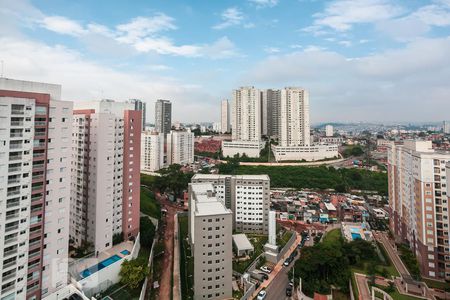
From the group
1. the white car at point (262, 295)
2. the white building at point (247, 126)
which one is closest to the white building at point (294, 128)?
the white building at point (247, 126)

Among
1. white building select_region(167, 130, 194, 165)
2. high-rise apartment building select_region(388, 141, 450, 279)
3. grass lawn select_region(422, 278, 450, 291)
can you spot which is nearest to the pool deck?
grass lawn select_region(422, 278, 450, 291)

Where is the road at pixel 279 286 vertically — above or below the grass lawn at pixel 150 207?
below

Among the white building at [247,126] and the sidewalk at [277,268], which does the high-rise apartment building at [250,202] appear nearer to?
the sidewalk at [277,268]

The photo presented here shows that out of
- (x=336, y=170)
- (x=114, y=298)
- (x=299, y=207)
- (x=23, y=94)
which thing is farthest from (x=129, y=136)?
(x=336, y=170)

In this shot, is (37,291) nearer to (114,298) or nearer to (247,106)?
(114,298)

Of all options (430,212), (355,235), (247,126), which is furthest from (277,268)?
(247,126)

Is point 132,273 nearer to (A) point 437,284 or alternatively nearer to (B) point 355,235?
(B) point 355,235

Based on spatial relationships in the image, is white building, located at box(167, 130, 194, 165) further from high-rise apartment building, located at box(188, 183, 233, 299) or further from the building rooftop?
high-rise apartment building, located at box(188, 183, 233, 299)
